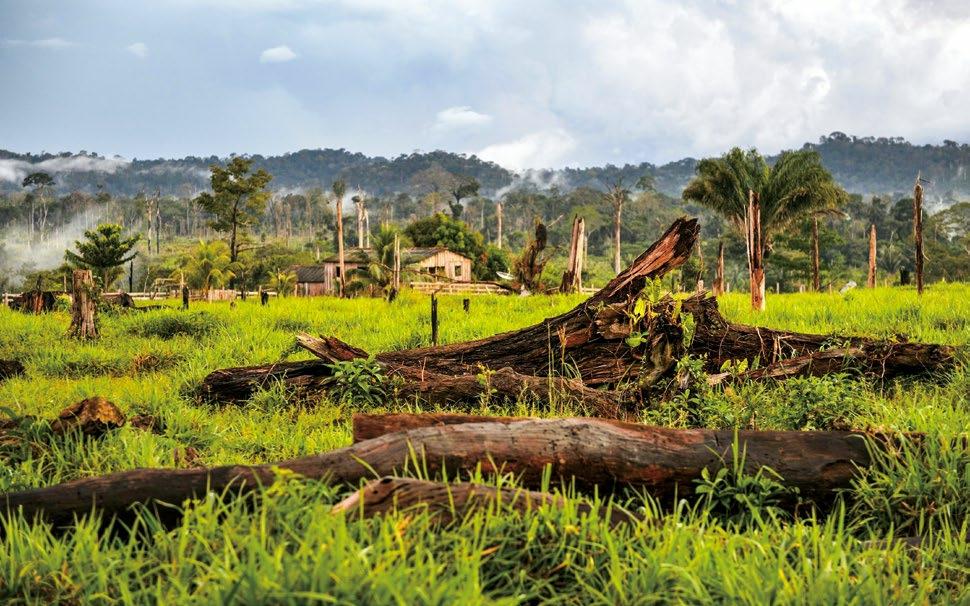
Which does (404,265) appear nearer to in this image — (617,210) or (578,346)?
(617,210)

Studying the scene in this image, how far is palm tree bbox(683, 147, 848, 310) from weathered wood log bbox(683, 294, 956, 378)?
32030 mm

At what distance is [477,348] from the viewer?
844 centimetres

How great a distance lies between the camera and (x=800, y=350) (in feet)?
26.8

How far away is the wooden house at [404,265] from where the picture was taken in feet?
170

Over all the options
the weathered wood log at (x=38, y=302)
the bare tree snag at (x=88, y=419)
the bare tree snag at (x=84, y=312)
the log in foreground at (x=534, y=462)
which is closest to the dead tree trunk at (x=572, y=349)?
the bare tree snag at (x=88, y=419)

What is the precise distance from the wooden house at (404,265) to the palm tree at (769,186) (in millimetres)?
18491

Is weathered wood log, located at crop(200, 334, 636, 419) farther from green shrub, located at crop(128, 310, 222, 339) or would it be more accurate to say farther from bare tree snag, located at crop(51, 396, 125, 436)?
green shrub, located at crop(128, 310, 222, 339)

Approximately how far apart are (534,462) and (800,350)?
5.79 meters

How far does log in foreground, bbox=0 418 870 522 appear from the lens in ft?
10.5

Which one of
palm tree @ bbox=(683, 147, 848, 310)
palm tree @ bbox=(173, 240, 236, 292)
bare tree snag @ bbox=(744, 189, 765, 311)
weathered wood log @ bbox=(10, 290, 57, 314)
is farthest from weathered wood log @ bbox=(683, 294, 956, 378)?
palm tree @ bbox=(173, 240, 236, 292)

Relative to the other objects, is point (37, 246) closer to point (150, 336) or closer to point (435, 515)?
point (150, 336)

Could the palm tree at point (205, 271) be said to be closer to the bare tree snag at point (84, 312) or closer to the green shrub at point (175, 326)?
the green shrub at point (175, 326)

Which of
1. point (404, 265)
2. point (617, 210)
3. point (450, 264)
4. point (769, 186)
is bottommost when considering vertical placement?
point (404, 265)

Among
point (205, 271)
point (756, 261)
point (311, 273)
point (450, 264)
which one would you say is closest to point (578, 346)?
point (756, 261)
